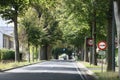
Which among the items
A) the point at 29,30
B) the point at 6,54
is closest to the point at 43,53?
the point at 29,30

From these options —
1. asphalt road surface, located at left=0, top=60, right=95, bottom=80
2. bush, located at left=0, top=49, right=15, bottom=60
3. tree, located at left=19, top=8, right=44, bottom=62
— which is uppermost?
tree, located at left=19, top=8, right=44, bottom=62

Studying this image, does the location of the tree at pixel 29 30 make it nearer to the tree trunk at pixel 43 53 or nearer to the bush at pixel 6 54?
the bush at pixel 6 54

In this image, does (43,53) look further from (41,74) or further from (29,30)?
(41,74)

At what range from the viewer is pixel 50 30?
3686 inches

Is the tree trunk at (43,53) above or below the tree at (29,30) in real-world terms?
below

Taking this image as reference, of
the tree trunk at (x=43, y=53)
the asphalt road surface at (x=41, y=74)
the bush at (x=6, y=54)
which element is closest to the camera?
the asphalt road surface at (x=41, y=74)

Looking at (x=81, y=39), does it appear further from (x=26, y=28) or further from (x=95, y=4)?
(x=95, y=4)

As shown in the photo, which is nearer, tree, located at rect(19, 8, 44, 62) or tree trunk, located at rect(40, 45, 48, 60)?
tree, located at rect(19, 8, 44, 62)

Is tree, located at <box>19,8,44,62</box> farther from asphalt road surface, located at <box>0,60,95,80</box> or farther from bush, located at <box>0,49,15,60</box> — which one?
asphalt road surface, located at <box>0,60,95,80</box>

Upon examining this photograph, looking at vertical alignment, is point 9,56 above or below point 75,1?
below

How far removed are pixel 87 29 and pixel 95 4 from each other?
63.4ft

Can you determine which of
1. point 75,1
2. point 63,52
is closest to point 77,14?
point 75,1

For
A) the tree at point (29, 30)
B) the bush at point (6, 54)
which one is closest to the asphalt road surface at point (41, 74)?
the bush at point (6, 54)

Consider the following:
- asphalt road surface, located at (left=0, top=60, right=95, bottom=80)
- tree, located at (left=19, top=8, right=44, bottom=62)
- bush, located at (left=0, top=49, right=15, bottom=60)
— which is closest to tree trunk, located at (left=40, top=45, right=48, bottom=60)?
bush, located at (left=0, top=49, right=15, bottom=60)
